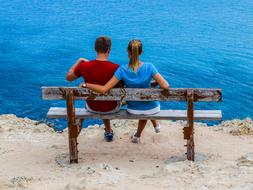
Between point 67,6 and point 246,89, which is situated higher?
point 67,6

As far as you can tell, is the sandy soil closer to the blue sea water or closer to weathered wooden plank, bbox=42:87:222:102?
weathered wooden plank, bbox=42:87:222:102

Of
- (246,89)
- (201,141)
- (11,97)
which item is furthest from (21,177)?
(246,89)

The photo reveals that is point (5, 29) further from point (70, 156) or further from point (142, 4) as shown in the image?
point (70, 156)

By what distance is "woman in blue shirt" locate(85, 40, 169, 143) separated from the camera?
571 centimetres

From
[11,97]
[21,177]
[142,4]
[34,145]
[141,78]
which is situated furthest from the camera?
[142,4]

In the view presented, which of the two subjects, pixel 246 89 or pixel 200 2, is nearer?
pixel 246 89

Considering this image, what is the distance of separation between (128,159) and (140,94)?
939 millimetres

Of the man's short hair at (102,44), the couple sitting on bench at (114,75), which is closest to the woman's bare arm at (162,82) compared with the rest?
the couple sitting on bench at (114,75)

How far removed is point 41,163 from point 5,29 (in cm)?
1270

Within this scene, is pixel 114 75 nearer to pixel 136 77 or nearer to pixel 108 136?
pixel 136 77

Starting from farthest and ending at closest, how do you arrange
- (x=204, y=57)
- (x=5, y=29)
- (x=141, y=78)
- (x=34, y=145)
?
(x=5, y=29) → (x=204, y=57) → (x=34, y=145) → (x=141, y=78)

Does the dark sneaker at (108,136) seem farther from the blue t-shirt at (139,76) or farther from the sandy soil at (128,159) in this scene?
the blue t-shirt at (139,76)

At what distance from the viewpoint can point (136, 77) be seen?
584 centimetres

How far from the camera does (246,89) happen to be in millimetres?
11523
